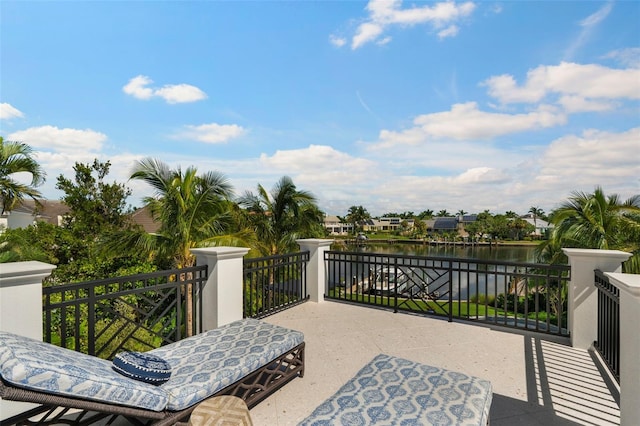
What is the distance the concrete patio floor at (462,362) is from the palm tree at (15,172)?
8.54 metres

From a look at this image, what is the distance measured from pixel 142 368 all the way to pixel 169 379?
236mm

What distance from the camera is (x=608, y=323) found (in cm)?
341

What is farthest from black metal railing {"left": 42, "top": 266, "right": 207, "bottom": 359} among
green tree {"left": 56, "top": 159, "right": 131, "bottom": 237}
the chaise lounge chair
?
green tree {"left": 56, "top": 159, "right": 131, "bottom": 237}

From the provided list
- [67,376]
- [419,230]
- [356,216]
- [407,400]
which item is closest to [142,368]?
[67,376]

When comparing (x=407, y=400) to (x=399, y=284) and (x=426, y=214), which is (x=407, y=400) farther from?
(x=426, y=214)

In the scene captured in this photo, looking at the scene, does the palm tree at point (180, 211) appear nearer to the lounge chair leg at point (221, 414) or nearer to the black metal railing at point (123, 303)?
the black metal railing at point (123, 303)

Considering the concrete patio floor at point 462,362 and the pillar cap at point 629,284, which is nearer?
the pillar cap at point 629,284

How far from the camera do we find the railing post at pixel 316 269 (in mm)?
6246

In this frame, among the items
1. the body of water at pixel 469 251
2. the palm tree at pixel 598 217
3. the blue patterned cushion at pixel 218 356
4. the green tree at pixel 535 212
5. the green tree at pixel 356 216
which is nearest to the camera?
the blue patterned cushion at pixel 218 356

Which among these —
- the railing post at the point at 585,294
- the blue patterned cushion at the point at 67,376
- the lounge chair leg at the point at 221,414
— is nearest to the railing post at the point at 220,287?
the blue patterned cushion at the point at 67,376

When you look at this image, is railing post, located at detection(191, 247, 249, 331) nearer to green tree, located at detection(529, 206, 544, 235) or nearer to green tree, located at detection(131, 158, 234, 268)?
green tree, located at detection(131, 158, 234, 268)

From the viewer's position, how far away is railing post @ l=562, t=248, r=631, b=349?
3889 mm

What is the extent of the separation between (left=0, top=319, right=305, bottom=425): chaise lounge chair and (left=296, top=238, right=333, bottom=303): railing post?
9.44 feet

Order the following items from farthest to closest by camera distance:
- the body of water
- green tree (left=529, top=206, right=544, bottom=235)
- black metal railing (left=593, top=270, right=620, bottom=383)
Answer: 1. green tree (left=529, top=206, right=544, bottom=235)
2. the body of water
3. black metal railing (left=593, top=270, right=620, bottom=383)
